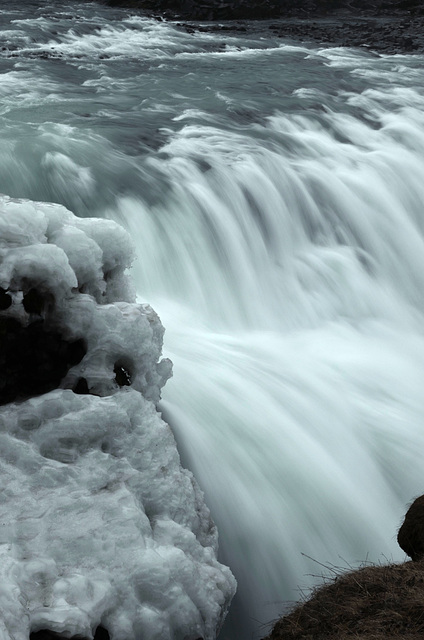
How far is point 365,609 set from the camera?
3631 mm

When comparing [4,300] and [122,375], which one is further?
[122,375]

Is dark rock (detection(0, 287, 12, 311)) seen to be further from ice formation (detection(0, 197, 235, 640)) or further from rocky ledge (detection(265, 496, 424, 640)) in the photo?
rocky ledge (detection(265, 496, 424, 640))

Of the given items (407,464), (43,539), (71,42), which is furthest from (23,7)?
(43,539)

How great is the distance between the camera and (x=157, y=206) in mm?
8578

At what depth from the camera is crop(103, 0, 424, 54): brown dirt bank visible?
60.5 ft

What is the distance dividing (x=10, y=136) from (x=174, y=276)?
2.95 m

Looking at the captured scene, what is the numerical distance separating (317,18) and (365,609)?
1952 centimetres

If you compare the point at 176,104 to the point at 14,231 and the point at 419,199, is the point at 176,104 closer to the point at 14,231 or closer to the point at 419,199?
the point at 419,199

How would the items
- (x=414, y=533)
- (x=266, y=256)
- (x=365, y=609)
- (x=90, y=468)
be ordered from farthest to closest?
(x=266, y=256) < (x=414, y=533) < (x=365, y=609) < (x=90, y=468)

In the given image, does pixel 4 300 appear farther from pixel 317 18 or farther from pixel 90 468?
pixel 317 18

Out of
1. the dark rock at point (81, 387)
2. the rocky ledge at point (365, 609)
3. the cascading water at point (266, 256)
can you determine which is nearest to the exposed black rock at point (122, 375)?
the dark rock at point (81, 387)

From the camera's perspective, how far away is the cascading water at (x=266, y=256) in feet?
16.8

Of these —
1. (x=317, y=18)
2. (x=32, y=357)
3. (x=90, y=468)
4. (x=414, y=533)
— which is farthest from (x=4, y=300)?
(x=317, y=18)

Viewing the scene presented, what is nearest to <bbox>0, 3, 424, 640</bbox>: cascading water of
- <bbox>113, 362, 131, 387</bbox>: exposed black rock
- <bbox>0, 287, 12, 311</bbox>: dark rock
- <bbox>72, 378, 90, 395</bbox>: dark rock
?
<bbox>113, 362, 131, 387</bbox>: exposed black rock
